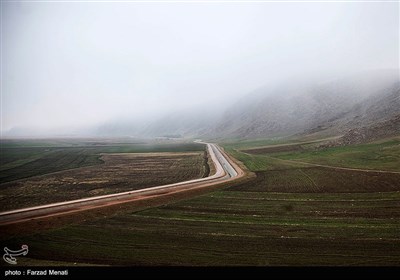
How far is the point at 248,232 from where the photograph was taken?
27250mm

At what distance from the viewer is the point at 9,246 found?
25.9 meters

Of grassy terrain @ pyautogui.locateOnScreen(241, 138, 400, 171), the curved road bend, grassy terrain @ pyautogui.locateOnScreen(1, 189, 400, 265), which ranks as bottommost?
grassy terrain @ pyautogui.locateOnScreen(1, 189, 400, 265)

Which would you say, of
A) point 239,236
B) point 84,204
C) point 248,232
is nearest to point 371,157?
A: point 248,232

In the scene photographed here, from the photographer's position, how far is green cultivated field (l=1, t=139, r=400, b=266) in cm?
2208

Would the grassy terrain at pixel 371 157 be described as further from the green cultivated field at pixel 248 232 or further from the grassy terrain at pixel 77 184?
the grassy terrain at pixel 77 184

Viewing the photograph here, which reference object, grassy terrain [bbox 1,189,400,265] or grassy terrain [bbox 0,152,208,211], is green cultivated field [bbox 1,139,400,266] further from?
grassy terrain [bbox 0,152,208,211]

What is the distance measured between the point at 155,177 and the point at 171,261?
42.3m

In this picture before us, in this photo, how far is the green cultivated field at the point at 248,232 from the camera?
22.1 metres

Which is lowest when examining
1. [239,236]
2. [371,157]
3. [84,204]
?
[239,236]

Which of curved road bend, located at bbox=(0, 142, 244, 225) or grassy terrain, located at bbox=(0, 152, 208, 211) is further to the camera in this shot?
grassy terrain, located at bbox=(0, 152, 208, 211)

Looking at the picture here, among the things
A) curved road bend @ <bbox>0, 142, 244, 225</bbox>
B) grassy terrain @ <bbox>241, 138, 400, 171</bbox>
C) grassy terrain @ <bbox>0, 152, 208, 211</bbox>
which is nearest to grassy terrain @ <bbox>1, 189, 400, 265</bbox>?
curved road bend @ <bbox>0, 142, 244, 225</bbox>

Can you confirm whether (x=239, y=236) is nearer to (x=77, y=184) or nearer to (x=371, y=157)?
(x=77, y=184)

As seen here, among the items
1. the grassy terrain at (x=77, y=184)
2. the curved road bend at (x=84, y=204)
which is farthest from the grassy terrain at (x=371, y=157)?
the curved road bend at (x=84, y=204)
